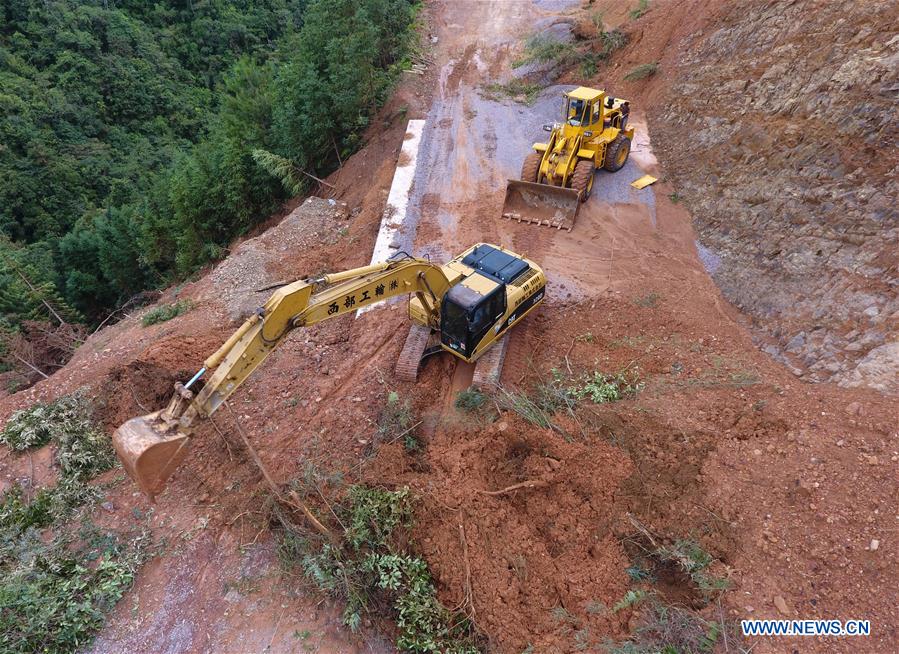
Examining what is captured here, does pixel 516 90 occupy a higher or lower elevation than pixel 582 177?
lower

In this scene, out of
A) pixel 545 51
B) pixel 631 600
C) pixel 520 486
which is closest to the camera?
pixel 631 600

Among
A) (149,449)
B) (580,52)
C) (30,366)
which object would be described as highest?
(149,449)

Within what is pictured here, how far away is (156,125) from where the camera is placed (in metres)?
45.0

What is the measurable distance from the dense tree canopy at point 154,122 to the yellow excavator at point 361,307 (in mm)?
12515

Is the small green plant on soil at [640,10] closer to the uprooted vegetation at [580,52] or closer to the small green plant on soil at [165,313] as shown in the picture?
the uprooted vegetation at [580,52]

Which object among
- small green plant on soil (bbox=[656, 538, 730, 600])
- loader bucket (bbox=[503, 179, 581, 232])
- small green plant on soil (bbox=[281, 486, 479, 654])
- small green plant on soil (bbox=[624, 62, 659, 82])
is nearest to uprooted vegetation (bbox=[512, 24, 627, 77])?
small green plant on soil (bbox=[624, 62, 659, 82])

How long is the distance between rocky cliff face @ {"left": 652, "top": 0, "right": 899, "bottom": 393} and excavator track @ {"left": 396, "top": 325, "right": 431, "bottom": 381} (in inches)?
285

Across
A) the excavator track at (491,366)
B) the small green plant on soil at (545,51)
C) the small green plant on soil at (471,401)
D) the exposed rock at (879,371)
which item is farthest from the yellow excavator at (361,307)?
the small green plant on soil at (545,51)

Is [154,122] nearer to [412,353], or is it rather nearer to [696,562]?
[412,353]

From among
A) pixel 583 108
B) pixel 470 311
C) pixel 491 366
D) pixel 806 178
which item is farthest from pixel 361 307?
pixel 806 178

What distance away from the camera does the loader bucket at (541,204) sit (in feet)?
50.8

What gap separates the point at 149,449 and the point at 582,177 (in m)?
13.4

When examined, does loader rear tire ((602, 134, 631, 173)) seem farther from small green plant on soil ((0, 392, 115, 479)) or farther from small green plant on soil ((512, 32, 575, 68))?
small green plant on soil ((0, 392, 115, 479))

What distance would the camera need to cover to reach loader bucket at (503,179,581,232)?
1547cm
